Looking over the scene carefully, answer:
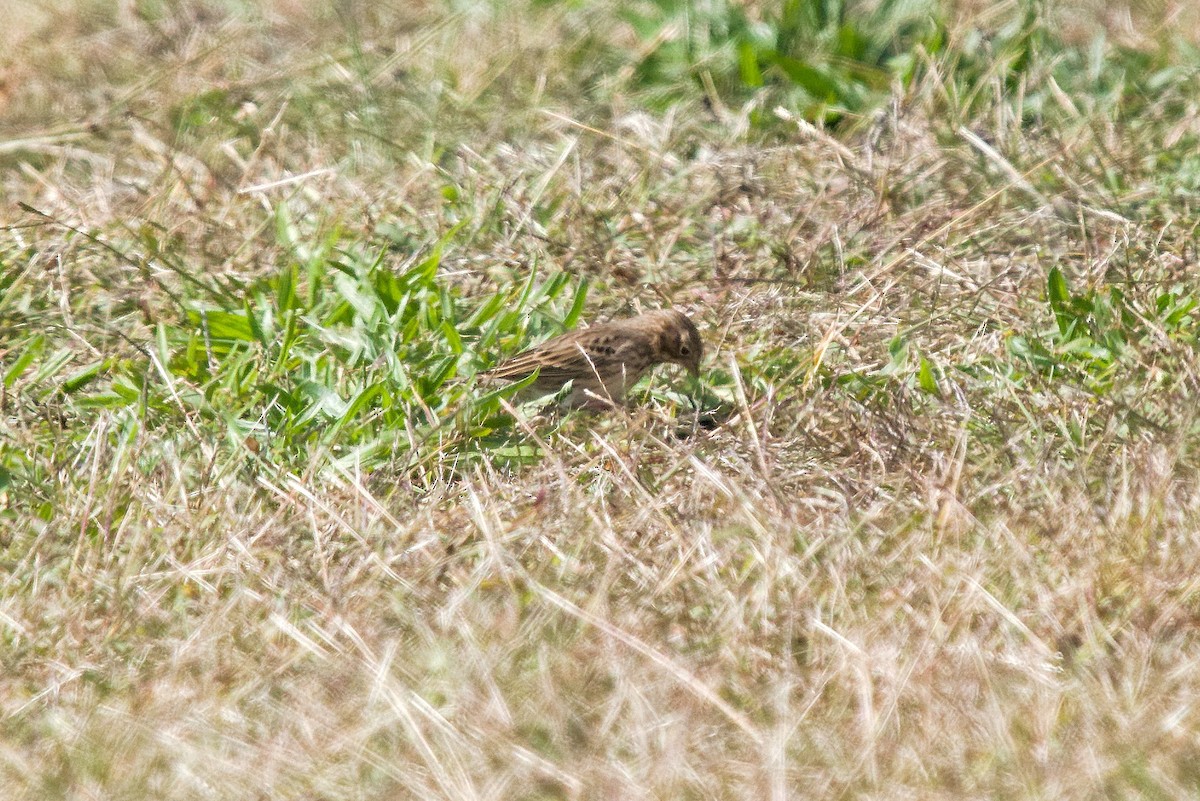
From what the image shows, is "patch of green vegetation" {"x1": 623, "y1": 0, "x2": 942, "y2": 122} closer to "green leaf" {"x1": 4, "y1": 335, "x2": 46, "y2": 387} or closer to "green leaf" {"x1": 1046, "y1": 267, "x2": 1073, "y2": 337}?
"green leaf" {"x1": 1046, "y1": 267, "x2": 1073, "y2": 337}

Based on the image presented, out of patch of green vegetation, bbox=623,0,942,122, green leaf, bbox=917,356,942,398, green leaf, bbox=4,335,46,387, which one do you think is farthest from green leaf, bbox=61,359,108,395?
patch of green vegetation, bbox=623,0,942,122

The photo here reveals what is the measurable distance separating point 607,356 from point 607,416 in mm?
242

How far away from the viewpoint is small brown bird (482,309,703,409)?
5289mm

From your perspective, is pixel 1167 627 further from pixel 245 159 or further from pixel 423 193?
pixel 245 159

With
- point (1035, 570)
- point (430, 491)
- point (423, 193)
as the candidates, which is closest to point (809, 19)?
point (423, 193)

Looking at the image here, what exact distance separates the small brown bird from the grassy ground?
128 mm

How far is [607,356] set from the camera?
541 centimetres

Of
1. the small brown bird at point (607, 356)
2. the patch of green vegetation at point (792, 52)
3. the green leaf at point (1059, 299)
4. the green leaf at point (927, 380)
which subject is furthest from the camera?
the patch of green vegetation at point (792, 52)

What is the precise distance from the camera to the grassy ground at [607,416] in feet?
11.2

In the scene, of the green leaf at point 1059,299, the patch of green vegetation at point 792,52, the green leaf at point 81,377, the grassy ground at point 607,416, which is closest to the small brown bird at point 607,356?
the grassy ground at point 607,416

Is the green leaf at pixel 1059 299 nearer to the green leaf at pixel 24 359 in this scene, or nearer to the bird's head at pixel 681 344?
the bird's head at pixel 681 344

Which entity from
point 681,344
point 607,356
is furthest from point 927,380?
point 607,356

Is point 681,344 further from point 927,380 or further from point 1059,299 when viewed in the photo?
point 1059,299

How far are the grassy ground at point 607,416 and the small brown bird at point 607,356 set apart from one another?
0.42 ft
